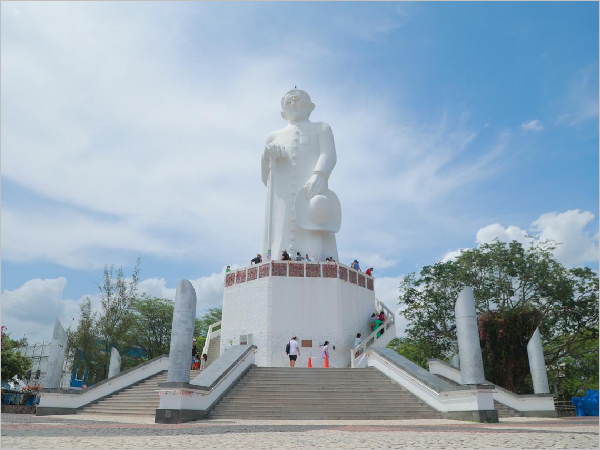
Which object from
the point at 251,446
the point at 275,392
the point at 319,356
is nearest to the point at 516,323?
the point at 319,356

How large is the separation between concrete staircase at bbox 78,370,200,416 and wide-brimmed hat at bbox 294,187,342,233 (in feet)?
31.3

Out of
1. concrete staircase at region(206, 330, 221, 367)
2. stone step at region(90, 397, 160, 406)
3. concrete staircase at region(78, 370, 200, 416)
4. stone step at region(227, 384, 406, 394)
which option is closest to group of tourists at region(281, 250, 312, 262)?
concrete staircase at region(206, 330, 221, 367)

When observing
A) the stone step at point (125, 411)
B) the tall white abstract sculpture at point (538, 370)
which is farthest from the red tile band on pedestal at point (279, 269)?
the tall white abstract sculpture at point (538, 370)

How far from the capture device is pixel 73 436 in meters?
6.84

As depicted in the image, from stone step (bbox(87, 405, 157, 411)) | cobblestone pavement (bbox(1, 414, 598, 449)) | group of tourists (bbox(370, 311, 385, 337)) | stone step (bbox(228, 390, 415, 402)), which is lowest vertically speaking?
cobblestone pavement (bbox(1, 414, 598, 449))

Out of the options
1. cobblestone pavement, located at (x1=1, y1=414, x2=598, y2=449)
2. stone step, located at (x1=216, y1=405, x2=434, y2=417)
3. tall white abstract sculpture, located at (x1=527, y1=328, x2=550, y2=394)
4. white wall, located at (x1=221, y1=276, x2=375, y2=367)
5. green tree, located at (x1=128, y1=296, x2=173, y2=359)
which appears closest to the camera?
cobblestone pavement, located at (x1=1, y1=414, x2=598, y2=449)

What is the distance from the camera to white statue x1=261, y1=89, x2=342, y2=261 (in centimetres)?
2295

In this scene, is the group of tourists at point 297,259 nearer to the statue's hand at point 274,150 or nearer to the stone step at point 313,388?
the statue's hand at point 274,150

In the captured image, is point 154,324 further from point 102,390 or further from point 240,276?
point 102,390

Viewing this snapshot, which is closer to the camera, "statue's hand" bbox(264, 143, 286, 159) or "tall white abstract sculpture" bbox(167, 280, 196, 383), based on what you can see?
"tall white abstract sculpture" bbox(167, 280, 196, 383)

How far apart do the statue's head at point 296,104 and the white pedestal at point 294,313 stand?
9042 millimetres

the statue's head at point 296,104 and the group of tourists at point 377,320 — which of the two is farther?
the statue's head at point 296,104

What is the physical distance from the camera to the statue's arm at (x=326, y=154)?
23528 millimetres

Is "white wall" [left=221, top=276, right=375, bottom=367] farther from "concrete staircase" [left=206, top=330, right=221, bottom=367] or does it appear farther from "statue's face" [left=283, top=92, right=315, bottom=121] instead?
"statue's face" [left=283, top=92, right=315, bottom=121]
